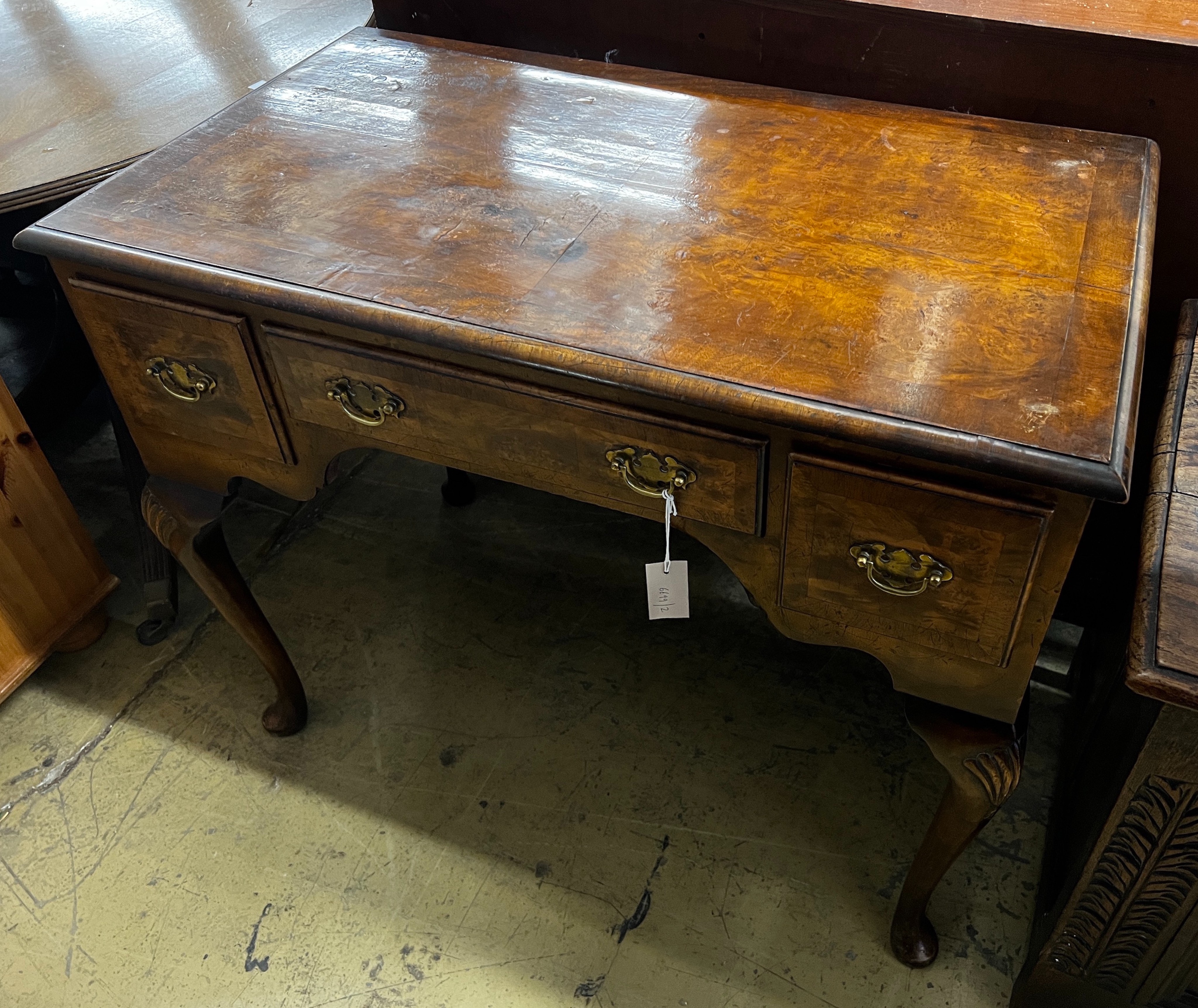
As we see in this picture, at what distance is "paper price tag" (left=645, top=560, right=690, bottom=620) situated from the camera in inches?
43.3

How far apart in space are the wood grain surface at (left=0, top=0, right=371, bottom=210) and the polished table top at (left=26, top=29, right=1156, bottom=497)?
34 cm

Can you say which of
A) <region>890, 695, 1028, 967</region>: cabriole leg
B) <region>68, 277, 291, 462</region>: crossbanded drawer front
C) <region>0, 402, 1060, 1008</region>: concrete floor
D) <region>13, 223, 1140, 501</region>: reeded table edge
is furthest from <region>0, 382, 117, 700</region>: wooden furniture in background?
<region>890, 695, 1028, 967</region>: cabriole leg

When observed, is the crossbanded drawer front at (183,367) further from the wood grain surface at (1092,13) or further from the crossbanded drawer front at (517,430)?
the wood grain surface at (1092,13)

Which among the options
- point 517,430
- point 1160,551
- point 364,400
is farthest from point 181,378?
point 1160,551

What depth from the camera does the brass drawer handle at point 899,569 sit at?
3.04 feet

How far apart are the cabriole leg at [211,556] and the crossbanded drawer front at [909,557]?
779mm

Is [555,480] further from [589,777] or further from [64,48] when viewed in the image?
[64,48]

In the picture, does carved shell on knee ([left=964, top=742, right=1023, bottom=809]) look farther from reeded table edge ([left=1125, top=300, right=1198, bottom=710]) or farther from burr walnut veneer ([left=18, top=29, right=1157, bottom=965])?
reeded table edge ([left=1125, top=300, right=1198, bottom=710])

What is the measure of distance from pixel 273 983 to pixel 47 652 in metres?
0.73

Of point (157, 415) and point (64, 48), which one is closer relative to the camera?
point (157, 415)

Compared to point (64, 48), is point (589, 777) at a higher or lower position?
lower

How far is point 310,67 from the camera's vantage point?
4.77 ft

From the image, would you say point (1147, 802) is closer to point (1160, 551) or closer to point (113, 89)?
point (1160, 551)

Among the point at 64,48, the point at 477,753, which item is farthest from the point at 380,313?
the point at 64,48
